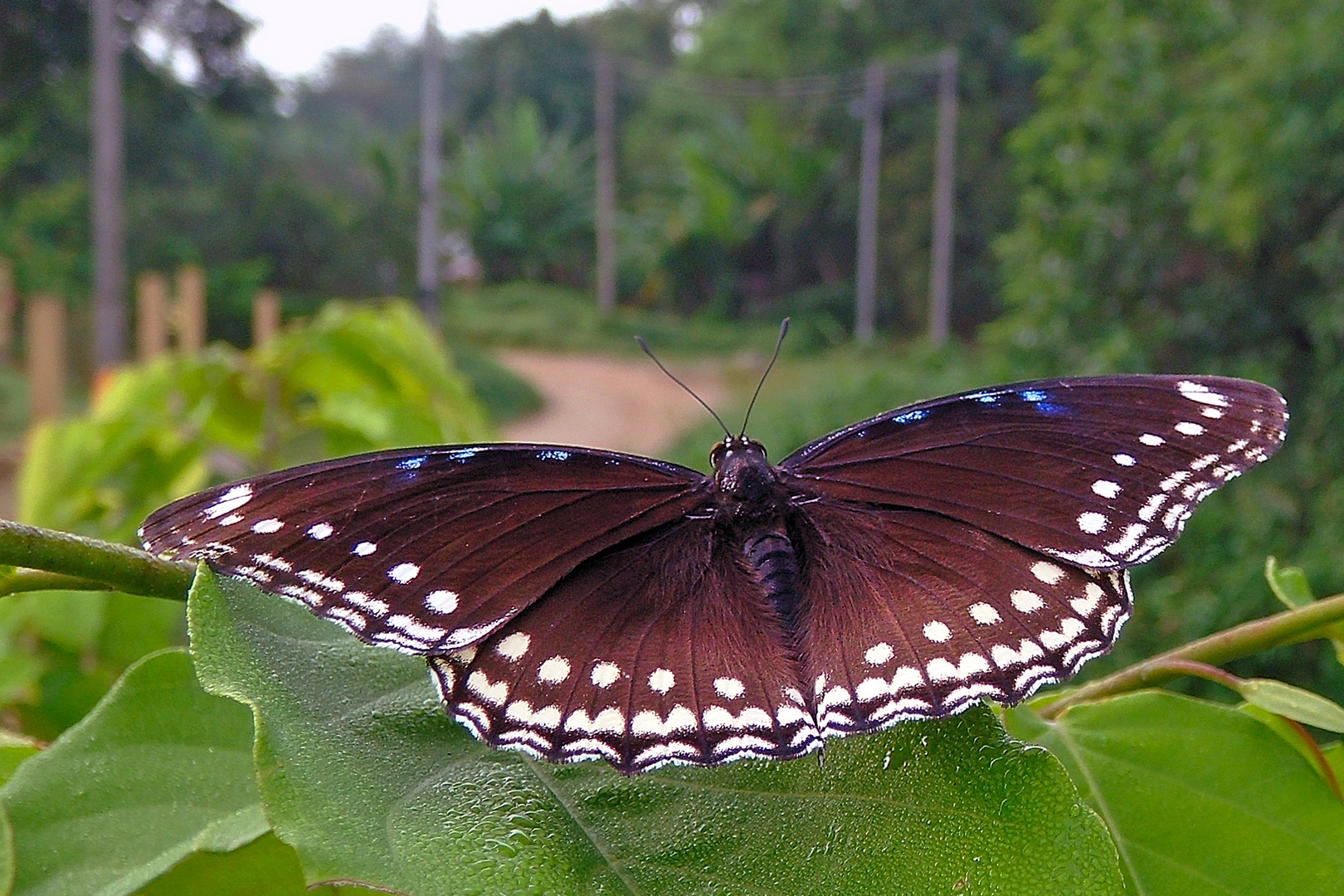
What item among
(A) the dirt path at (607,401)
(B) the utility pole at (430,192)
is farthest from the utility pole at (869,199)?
(B) the utility pole at (430,192)

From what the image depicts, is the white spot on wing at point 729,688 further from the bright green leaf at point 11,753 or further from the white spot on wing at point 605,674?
the bright green leaf at point 11,753

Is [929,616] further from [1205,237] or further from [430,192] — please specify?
[430,192]

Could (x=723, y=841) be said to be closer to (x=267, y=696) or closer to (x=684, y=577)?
(x=267, y=696)

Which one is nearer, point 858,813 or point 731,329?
point 858,813

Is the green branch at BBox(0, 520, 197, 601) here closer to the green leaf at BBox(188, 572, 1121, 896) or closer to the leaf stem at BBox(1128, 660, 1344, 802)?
Answer: the green leaf at BBox(188, 572, 1121, 896)

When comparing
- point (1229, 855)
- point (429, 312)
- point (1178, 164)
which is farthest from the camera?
point (429, 312)

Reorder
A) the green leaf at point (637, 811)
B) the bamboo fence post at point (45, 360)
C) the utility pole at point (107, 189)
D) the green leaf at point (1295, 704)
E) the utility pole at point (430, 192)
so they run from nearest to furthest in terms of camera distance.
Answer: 1. the green leaf at point (637, 811)
2. the green leaf at point (1295, 704)
3. the bamboo fence post at point (45, 360)
4. the utility pole at point (107, 189)
5. the utility pole at point (430, 192)

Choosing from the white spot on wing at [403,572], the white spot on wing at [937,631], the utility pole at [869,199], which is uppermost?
the utility pole at [869,199]

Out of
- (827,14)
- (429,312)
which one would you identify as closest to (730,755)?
(429,312)
